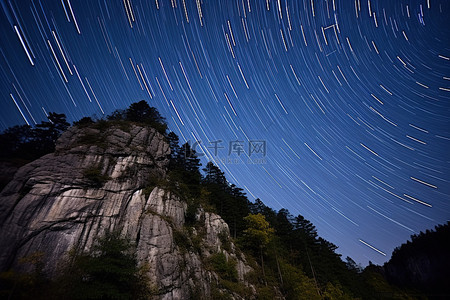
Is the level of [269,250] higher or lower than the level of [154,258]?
higher

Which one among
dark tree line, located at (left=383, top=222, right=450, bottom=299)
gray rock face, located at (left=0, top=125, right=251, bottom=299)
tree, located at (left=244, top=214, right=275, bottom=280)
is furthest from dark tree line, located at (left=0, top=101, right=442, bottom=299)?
dark tree line, located at (left=383, top=222, right=450, bottom=299)

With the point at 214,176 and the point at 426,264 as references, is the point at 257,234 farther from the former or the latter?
the point at 426,264

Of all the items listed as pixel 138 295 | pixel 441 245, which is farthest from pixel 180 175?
pixel 441 245

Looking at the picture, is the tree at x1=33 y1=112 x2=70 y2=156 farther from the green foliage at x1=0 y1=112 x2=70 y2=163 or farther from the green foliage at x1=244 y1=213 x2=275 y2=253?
the green foliage at x1=244 y1=213 x2=275 y2=253

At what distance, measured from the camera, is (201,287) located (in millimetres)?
18312

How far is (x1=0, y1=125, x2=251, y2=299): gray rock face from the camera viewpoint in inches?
602

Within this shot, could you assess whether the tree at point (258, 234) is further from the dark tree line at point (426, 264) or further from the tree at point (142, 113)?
the dark tree line at point (426, 264)

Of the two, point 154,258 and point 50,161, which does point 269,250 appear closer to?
point 154,258

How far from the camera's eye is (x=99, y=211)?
18.5 metres

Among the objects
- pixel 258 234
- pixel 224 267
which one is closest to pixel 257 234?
pixel 258 234

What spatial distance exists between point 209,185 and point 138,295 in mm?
25292

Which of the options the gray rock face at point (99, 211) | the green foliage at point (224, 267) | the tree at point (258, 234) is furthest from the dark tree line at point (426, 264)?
the gray rock face at point (99, 211)

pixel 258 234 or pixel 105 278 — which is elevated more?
pixel 258 234

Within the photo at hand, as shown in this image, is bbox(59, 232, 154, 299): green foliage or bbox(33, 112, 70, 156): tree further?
bbox(33, 112, 70, 156): tree
